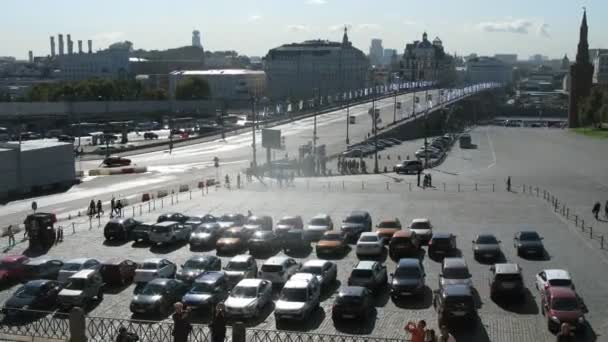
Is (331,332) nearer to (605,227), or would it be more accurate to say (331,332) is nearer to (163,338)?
(163,338)

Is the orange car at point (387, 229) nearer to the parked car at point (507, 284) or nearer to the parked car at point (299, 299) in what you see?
the parked car at point (507, 284)

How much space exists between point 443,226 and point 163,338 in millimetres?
14866

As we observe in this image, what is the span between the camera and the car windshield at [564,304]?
51.8ft

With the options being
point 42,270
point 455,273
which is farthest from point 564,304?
point 42,270

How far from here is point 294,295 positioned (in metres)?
16.7

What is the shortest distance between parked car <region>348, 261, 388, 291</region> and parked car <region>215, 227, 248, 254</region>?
5.64 metres

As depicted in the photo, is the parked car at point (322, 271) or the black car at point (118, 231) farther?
the black car at point (118, 231)

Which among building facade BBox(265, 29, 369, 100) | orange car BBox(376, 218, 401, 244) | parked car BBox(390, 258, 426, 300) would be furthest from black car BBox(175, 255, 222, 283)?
building facade BBox(265, 29, 369, 100)

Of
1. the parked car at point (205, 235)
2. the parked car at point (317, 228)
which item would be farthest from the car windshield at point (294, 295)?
the parked car at point (205, 235)

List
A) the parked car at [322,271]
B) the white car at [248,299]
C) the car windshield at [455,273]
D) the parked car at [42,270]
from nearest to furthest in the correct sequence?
the white car at [248,299]
the car windshield at [455,273]
the parked car at [322,271]
the parked car at [42,270]

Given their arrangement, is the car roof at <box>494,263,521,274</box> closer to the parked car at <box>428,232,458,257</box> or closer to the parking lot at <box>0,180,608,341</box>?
the parking lot at <box>0,180,608,341</box>

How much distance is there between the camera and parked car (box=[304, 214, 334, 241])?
82.5ft

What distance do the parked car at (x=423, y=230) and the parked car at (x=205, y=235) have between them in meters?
6.31

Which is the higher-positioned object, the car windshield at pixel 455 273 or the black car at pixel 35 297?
the car windshield at pixel 455 273
